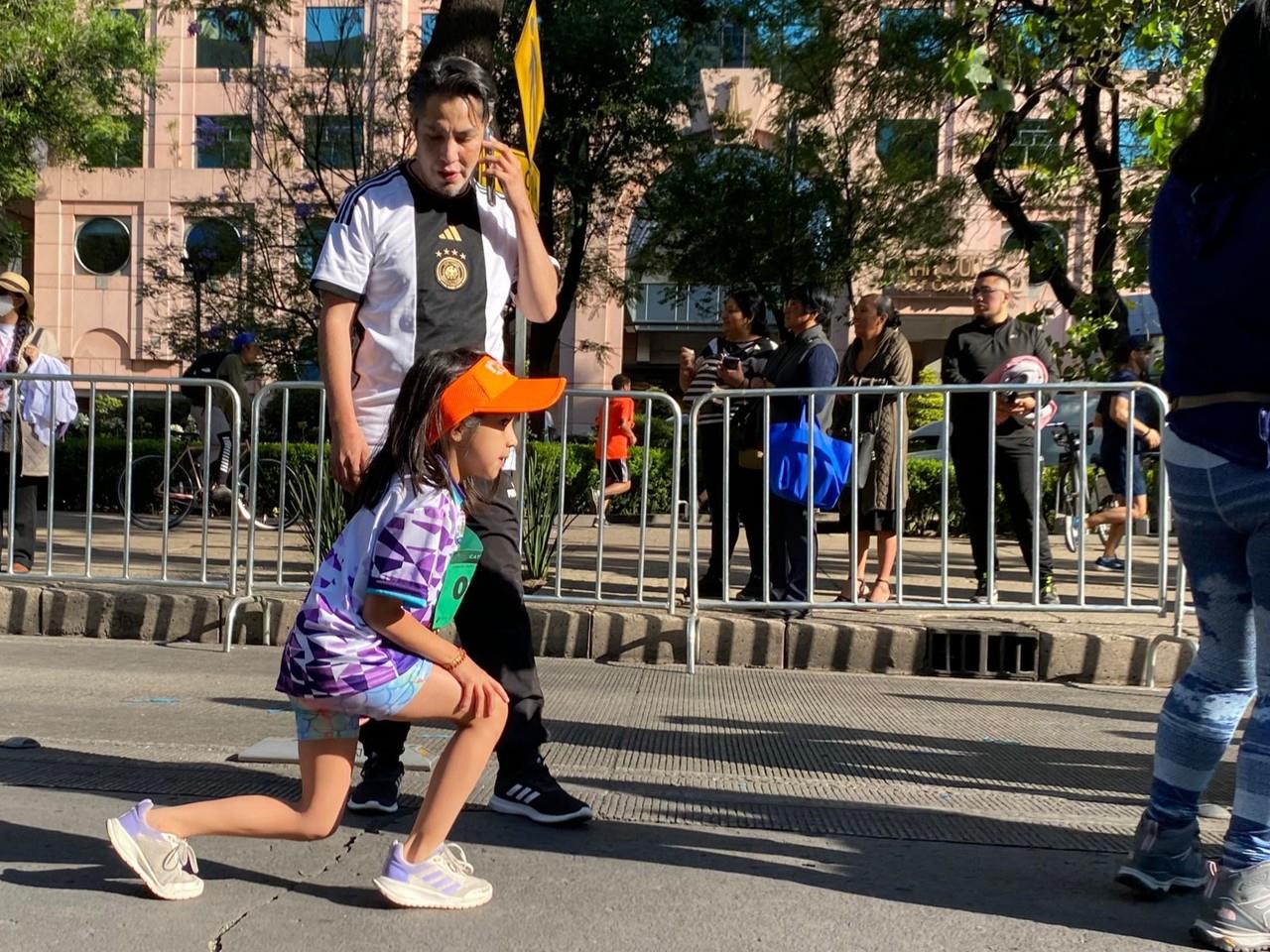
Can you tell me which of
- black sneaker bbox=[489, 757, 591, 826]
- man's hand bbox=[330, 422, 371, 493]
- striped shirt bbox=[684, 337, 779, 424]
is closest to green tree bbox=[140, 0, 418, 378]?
striped shirt bbox=[684, 337, 779, 424]

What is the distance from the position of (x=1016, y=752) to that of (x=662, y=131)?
15.4 m

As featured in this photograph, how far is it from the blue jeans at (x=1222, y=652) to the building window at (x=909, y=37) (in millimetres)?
11688

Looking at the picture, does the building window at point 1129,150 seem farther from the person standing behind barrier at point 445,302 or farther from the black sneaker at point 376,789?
the black sneaker at point 376,789

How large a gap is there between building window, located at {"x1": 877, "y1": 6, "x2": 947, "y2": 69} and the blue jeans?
11.7 metres

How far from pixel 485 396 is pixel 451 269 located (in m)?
0.81

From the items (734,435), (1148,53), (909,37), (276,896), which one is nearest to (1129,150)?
(909,37)

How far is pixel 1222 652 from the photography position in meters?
2.89

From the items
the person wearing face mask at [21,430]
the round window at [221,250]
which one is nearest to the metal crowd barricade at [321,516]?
the person wearing face mask at [21,430]

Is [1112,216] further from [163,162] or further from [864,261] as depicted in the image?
[163,162]

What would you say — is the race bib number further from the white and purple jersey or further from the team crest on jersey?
the team crest on jersey

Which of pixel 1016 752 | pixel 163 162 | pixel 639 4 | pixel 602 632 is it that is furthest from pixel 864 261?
pixel 163 162

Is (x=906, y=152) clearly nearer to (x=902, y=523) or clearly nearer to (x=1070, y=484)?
(x=1070, y=484)

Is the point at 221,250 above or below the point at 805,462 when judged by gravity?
above

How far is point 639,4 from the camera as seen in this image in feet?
58.6
